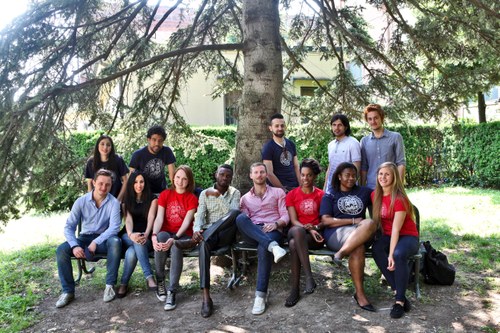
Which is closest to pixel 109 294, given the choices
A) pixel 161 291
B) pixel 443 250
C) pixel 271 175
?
pixel 161 291

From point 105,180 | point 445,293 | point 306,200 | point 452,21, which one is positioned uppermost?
point 452,21

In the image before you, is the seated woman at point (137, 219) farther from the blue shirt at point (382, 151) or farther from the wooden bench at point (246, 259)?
the blue shirt at point (382, 151)

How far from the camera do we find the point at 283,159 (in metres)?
5.61

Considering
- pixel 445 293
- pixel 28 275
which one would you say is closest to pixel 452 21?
pixel 445 293

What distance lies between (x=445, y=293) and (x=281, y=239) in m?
1.77

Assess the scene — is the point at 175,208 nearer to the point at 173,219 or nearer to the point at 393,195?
the point at 173,219

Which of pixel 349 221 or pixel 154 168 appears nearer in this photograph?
pixel 349 221

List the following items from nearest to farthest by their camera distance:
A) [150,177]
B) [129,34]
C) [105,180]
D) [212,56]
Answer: [105,180]
[150,177]
[129,34]
[212,56]

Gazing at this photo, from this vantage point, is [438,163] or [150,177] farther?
[438,163]

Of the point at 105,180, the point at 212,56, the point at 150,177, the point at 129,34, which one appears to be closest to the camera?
the point at 105,180

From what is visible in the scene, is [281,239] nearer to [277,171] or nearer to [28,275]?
[277,171]

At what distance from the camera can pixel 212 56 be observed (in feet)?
28.9

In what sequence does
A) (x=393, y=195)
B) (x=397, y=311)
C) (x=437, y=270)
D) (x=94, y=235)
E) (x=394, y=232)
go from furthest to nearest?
1. (x=94, y=235)
2. (x=437, y=270)
3. (x=393, y=195)
4. (x=394, y=232)
5. (x=397, y=311)

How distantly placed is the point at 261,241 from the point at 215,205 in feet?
2.47
